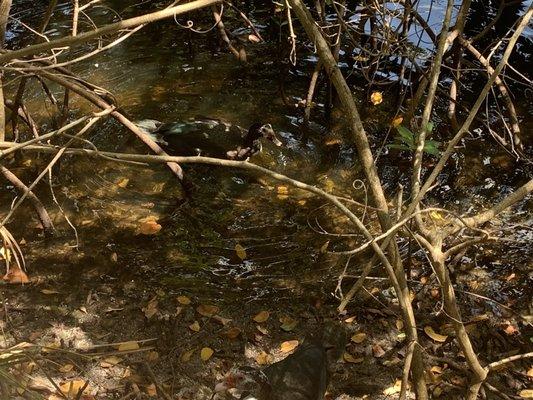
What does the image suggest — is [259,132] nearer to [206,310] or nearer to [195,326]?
[206,310]

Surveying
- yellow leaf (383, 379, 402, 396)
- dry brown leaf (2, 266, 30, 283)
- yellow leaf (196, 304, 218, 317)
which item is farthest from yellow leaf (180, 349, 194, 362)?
dry brown leaf (2, 266, 30, 283)

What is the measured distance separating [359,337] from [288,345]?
425 millimetres

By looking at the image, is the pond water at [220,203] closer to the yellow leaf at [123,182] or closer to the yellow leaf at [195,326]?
the yellow leaf at [123,182]

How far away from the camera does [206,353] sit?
3629mm

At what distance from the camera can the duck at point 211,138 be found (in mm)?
5461

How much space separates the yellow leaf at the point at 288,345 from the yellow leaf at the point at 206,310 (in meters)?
0.49

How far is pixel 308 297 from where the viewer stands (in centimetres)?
404

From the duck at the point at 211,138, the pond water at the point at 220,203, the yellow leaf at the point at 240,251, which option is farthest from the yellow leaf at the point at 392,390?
the duck at the point at 211,138

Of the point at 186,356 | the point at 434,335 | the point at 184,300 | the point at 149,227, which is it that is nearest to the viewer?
the point at 186,356

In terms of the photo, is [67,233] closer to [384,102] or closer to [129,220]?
[129,220]

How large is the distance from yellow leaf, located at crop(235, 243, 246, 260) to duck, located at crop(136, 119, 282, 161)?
113 cm

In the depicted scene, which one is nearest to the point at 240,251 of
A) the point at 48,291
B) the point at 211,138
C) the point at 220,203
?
the point at 220,203

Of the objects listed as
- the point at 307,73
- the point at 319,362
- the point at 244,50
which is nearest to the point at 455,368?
the point at 319,362

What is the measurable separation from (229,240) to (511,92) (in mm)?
3337
